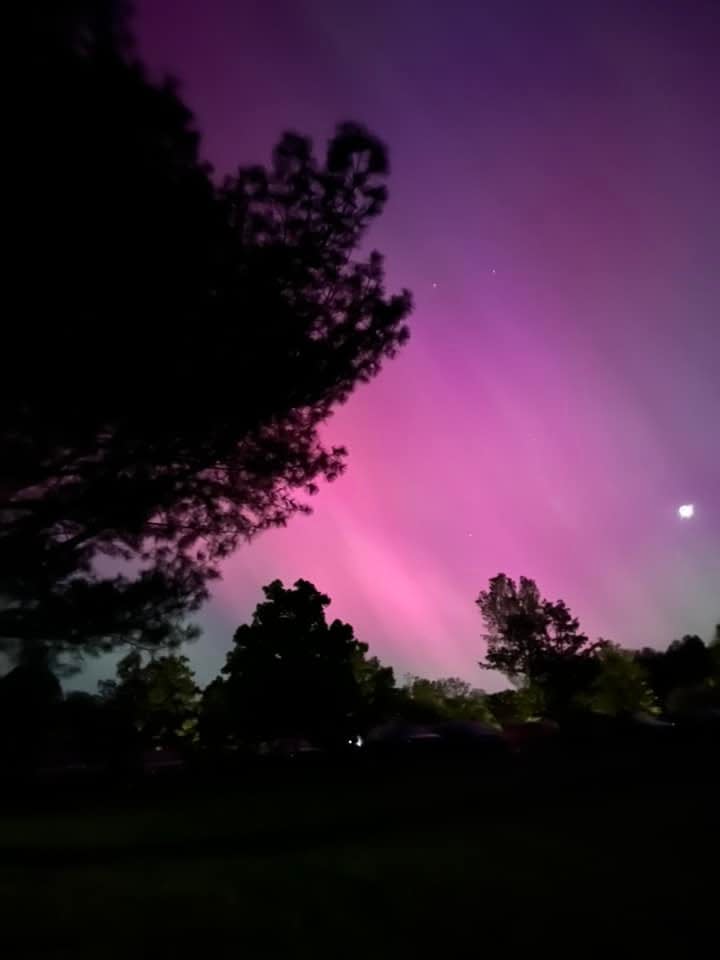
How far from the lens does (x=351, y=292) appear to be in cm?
1192

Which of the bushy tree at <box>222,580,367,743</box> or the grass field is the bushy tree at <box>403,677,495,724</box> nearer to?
the bushy tree at <box>222,580,367,743</box>

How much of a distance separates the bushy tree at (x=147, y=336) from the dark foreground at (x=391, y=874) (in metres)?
4.01

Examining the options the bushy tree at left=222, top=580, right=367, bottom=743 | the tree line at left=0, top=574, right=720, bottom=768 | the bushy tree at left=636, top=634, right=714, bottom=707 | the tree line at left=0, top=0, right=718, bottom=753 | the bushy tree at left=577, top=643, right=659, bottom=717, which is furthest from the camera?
the bushy tree at left=636, top=634, right=714, bottom=707

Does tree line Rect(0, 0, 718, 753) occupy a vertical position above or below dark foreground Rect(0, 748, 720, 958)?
above

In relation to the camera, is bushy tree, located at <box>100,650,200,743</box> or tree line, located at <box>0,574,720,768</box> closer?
tree line, located at <box>0,574,720,768</box>

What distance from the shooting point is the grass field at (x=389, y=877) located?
5.21m

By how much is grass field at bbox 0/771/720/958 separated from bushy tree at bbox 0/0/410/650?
402 cm

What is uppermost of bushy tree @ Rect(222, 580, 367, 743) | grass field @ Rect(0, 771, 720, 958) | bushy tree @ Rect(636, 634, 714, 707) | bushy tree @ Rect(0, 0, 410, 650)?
bushy tree @ Rect(636, 634, 714, 707)

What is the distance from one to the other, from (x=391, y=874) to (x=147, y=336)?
21.4 ft

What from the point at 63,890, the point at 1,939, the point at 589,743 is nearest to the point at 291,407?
the point at 63,890

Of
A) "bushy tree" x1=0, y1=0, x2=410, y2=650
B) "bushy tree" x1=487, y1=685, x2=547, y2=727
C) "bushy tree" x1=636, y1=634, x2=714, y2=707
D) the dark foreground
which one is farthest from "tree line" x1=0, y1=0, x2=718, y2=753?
"bushy tree" x1=636, y1=634, x2=714, y2=707

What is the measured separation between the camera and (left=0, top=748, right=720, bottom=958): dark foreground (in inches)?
205

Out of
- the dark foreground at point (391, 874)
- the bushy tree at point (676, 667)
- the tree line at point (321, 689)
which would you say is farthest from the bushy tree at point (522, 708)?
the dark foreground at point (391, 874)

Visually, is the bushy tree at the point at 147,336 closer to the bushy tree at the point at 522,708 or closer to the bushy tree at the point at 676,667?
the bushy tree at the point at 522,708
